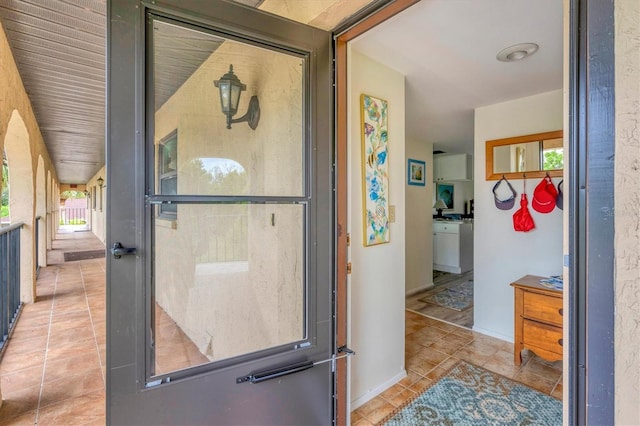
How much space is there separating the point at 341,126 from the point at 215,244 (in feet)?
2.70

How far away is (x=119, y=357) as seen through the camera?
1048mm

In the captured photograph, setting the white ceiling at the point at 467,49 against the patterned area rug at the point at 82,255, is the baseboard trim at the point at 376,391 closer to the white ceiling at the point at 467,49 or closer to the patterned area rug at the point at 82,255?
the white ceiling at the point at 467,49

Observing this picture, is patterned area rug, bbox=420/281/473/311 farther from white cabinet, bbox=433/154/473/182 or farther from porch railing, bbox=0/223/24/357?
porch railing, bbox=0/223/24/357

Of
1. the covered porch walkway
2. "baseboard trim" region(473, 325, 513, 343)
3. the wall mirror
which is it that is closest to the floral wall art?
the wall mirror

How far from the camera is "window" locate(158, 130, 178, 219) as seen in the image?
1.15m

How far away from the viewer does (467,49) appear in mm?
1940

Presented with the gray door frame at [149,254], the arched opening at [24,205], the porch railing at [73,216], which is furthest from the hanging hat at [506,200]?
the porch railing at [73,216]

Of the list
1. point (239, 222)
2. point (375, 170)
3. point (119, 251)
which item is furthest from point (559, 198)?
point (119, 251)

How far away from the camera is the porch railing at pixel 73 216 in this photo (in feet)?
62.4

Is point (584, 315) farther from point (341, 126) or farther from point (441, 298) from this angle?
point (441, 298)

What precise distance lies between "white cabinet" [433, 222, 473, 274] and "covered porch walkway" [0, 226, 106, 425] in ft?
16.8

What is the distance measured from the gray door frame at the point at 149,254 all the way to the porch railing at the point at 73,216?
22.2m
